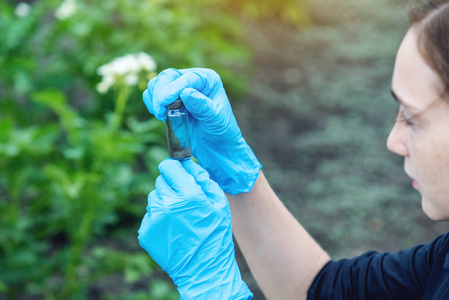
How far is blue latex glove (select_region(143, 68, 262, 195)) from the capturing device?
3.53 ft

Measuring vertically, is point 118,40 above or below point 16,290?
above

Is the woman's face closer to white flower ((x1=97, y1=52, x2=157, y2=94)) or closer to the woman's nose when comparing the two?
the woman's nose

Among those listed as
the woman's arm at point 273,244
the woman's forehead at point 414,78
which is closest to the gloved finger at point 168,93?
the woman's arm at point 273,244

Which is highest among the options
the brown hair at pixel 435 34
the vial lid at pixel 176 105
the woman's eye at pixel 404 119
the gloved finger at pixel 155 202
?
the brown hair at pixel 435 34

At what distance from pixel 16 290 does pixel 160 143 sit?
1.27m

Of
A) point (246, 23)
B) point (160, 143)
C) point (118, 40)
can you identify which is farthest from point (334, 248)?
point (246, 23)

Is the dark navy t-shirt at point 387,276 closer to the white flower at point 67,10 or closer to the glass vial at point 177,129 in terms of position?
the glass vial at point 177,129

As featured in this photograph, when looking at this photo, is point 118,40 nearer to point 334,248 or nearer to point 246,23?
point 334,248

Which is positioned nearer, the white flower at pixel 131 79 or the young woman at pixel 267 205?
the young woman at pixel 267 205

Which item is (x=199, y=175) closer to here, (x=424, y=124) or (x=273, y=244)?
(x=273, y=244)

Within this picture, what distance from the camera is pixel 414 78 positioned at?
105cm

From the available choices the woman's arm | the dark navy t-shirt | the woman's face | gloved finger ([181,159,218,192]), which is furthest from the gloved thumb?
the dark navy t-shirt

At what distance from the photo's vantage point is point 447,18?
1.03 meters

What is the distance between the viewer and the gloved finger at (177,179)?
1.06m
